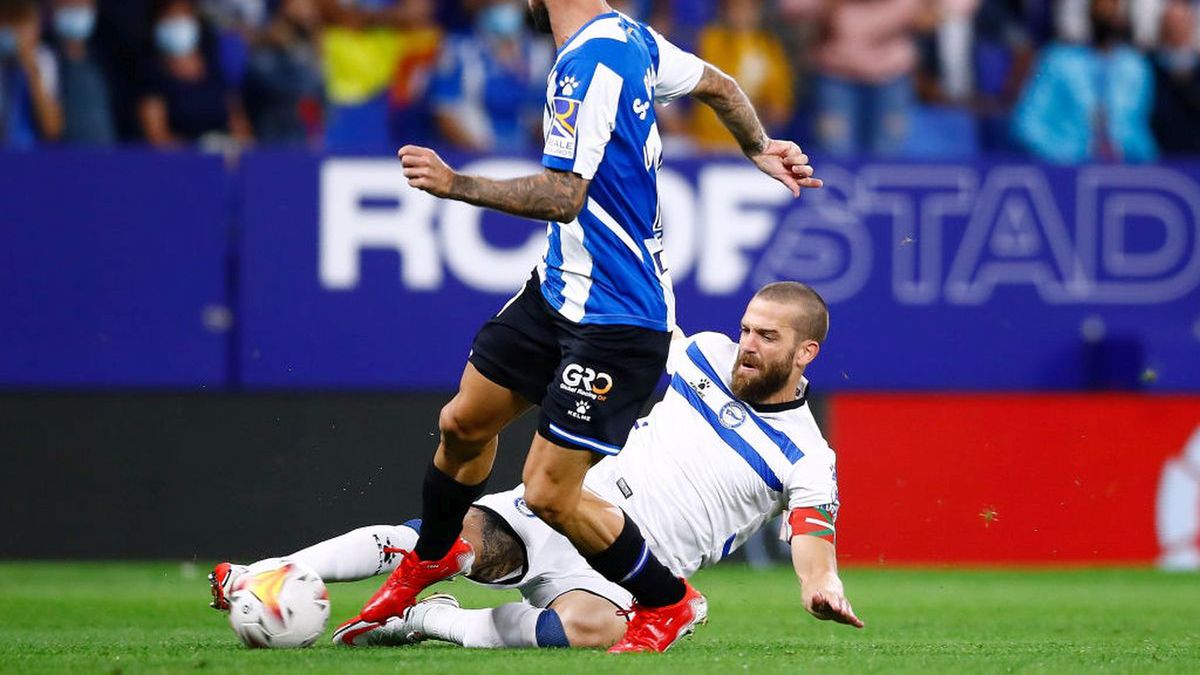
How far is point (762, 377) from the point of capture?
645cm

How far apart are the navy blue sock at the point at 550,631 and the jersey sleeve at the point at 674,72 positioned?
68.6 inches

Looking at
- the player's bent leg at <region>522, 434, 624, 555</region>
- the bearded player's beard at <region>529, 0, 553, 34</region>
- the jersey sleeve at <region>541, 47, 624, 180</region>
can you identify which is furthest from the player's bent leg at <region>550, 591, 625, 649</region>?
the bearded player's beard at <region>529, 0, 553, 34</region>

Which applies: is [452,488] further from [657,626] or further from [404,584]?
[657,626]

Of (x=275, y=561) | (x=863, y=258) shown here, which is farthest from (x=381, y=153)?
(x=275, y=561)

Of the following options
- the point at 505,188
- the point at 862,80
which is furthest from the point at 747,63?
the point at 505,188

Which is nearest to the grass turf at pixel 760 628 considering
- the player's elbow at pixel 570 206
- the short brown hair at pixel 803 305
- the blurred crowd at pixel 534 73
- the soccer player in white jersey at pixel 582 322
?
the soccer player in white jersey at pixel 582 322

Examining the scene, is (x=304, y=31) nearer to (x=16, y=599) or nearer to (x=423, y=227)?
(x=423, y=227)

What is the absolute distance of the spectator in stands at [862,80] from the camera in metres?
12.5

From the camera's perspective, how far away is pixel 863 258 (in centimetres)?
1117

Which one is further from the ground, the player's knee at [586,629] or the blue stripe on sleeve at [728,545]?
the blue stripe on sleeve at [728,545]

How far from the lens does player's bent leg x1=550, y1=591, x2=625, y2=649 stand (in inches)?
248

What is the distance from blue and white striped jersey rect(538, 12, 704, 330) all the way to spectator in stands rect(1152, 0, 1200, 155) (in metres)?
7.72

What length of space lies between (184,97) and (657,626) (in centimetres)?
652

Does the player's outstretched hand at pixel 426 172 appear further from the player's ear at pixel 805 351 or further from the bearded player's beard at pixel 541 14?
the player's ear at pixel 805 351
